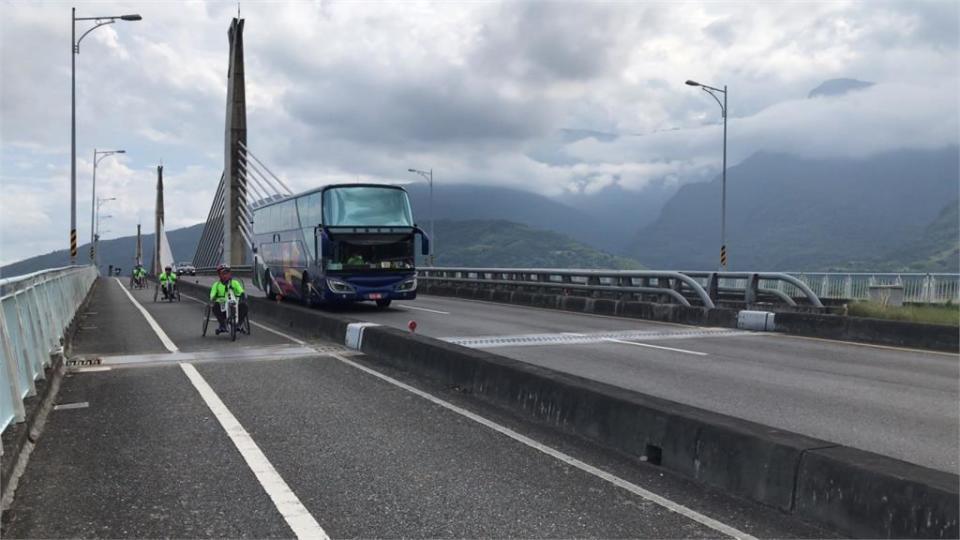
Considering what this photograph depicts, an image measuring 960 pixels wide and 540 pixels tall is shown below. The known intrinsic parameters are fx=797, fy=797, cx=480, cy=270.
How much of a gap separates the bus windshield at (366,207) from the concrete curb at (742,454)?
1324 cm

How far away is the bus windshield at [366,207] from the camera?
2216 cm

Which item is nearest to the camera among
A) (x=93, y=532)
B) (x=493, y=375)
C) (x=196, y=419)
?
(x=93, y=532)

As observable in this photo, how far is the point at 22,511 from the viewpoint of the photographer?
5062 mm

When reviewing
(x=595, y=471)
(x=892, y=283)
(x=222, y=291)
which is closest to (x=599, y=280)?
(x=892, y=283)

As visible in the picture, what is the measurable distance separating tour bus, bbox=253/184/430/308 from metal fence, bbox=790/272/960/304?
13005 mm

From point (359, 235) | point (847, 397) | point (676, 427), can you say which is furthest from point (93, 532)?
point (359, 235)

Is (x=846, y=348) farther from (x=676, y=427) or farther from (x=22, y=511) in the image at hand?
(x=22, y=511)

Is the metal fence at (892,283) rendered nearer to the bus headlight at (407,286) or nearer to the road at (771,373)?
the road at (771,373)

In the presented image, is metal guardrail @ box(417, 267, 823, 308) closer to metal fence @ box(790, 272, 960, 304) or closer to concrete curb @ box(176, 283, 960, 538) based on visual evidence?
metal fence @ box(790, 272, 960, 304)

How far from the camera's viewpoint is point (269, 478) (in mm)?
5785

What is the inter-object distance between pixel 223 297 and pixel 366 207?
7442 mm

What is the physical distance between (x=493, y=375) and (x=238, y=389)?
310 cm

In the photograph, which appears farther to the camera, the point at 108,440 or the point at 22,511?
the point at 108,440

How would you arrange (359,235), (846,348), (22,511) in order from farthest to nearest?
1. (359,235)
2. (846,348)
3. (22,511)
